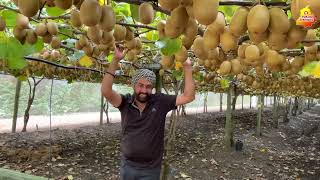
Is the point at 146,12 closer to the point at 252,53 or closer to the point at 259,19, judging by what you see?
the point at 259,19

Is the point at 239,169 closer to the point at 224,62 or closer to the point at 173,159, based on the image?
the point at 173,159

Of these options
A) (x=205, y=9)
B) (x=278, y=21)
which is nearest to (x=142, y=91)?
(x=278, y=21)

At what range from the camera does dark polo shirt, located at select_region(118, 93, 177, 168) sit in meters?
3.47

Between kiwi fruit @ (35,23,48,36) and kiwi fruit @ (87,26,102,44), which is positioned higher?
kiwi fruit @ (35,23,48,36)

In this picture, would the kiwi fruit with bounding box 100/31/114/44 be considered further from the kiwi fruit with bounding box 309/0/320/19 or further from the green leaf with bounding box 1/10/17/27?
the kiwi fruit with bounding box 309/0/320/19

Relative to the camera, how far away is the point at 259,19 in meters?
1.10

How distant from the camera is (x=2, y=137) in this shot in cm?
1015

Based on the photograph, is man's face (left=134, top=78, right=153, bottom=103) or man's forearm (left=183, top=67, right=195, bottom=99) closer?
man's forearm (left=183, top=67, right=195, bottom=99)

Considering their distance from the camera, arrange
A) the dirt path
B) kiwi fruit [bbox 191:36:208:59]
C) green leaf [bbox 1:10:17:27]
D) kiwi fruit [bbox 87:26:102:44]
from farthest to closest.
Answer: the dirt path < green leaf [bbox 1:10:17:27] < kiwi fruit [bbox 191:36:208:59] < kiwi fruit [bbox 87:26:102:44]

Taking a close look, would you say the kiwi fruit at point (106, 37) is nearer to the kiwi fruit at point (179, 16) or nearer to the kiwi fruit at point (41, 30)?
the kiwi fruit at point (41, 30)

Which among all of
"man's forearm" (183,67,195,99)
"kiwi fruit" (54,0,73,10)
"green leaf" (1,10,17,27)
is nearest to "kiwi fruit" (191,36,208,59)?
"kiwi fruit" (54,0,73,10)

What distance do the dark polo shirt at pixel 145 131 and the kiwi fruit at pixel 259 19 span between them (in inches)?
96.0

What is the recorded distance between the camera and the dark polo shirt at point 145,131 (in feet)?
11.4

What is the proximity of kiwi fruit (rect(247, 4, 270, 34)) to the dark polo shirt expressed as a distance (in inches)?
96.0
